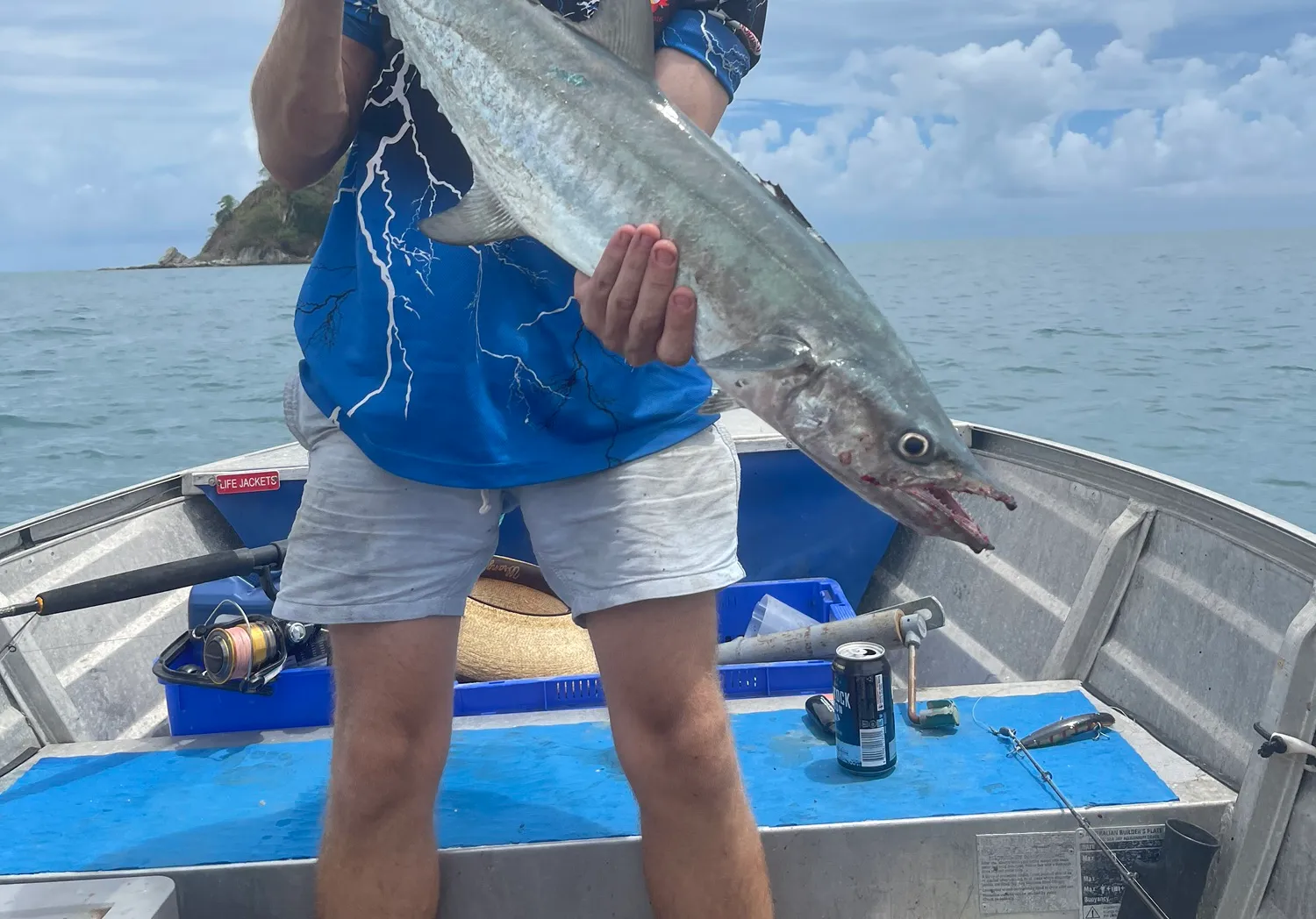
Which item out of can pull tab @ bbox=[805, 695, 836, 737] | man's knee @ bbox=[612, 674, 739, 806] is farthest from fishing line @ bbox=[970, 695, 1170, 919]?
man's knee @ bbox=[612, 674, 739, 806]

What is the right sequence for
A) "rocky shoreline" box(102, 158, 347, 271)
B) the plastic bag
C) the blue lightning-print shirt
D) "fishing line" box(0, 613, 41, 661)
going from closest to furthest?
the blue lightning-print shirt
"fishing line" box(0, 613, 41, 661)
the plastic bag
"rocky shoreline" box(102, 158, 347, 271)

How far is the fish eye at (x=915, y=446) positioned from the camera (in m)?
1.68

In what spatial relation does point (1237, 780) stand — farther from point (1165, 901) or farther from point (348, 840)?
point (348, 840)

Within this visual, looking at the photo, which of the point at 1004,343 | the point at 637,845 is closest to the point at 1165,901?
the point at 637,845

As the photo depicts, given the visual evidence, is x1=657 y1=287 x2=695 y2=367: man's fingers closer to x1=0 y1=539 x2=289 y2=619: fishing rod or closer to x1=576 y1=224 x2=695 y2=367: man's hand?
x1=576 y1=224 x2=695 y2=367: man's hand

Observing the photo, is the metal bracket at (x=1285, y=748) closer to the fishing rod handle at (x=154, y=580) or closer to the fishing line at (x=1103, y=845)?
the fishing line at (x=1103, y=845)

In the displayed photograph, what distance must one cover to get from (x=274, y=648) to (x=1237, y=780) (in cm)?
282

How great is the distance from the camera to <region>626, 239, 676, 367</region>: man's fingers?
1729 mm

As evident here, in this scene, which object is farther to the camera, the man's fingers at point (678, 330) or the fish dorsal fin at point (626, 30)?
the fish dorsal fin at point (626, 30)

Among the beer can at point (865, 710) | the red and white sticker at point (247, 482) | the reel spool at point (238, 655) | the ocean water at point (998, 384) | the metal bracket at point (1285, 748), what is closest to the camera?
the metal bracket at point (1285, 748)

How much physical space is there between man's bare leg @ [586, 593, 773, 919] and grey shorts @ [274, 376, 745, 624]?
3.0 inches

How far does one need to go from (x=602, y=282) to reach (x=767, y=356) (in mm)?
314

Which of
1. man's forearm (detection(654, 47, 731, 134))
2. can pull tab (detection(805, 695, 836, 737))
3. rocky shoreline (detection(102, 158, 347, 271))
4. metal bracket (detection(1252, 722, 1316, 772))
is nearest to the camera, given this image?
man's forearm (detection(654, 47, 731, 134))

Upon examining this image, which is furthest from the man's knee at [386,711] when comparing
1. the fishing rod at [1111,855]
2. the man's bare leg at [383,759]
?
the fishing rod at [1111,855]
